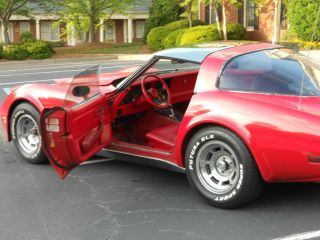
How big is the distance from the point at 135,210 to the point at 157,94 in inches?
58.2

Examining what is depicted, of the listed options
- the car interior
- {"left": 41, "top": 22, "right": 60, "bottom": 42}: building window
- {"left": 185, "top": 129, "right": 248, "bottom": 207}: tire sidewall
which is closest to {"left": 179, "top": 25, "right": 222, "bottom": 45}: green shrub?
the car interior

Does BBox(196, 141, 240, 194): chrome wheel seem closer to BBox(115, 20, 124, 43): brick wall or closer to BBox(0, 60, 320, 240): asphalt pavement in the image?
BBox(0, 60, 320, 240): asphalt pavement

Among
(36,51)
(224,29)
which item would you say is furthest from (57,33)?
(224,29)

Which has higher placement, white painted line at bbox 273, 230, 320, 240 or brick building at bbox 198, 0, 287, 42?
brick building at bbox 198, 0, 287, 42

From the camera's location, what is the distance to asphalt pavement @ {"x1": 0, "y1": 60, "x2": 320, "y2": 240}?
13.1 feet

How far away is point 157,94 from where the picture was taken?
5.49 meters

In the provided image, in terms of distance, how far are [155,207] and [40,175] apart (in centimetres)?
165

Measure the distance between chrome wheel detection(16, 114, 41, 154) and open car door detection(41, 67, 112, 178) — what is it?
4.33ft

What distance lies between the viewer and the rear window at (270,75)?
427 cm

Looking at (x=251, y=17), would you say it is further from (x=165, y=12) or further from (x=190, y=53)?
(x=190, y=53)

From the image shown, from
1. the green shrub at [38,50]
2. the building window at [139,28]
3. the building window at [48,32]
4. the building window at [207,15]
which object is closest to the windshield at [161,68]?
the green shrub at [38,50]

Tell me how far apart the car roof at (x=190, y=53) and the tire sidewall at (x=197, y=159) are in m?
0.77

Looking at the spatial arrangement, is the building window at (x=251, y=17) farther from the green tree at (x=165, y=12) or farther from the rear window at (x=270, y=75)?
the rear window at (x=270, y=75)

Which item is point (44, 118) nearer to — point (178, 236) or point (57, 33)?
point (178, 236)
